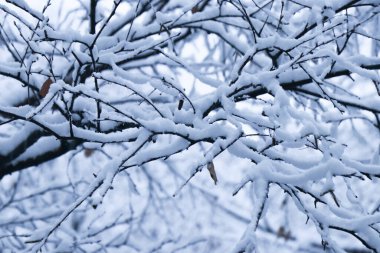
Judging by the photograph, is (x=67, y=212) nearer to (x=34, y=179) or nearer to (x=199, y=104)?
(x=199, y=104)

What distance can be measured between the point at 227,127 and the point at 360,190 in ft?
21.0

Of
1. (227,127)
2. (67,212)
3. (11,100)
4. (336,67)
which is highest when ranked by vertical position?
(336,67)

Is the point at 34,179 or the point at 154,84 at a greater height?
the point at 34,179

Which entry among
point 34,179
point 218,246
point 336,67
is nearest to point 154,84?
point 336,67

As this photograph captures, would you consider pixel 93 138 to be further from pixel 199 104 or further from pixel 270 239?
pixel 270 239

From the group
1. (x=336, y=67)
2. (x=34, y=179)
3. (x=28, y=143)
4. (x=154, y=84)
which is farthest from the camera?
(x=34, y=179)

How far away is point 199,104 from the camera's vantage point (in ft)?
6.57

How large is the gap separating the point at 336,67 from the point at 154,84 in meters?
0.94

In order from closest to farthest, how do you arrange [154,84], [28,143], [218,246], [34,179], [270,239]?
[154,84] → [28,143] → [270,239] → [34,179] → [218,246]

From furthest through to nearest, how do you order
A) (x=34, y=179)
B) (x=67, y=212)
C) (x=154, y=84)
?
(x=34, y=179), (x=154, y=84), (x=67, y=212)

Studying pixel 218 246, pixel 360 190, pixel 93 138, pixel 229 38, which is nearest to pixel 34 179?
pixel 218 246

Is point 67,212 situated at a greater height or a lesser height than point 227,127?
lesser

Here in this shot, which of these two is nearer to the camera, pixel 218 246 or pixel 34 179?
pixel 34 179

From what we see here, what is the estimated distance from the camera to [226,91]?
1933mm
